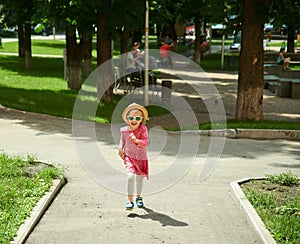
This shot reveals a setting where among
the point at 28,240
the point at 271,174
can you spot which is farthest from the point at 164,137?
the point at 28,240

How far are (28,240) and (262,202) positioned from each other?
3.04 metres

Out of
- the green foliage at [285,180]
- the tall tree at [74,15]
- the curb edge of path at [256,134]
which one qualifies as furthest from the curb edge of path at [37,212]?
the tall tree at [74,15]

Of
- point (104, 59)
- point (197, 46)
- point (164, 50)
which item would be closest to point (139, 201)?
point (104, 59)

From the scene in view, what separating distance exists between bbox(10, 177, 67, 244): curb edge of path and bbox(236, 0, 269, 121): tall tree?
7.20 meters

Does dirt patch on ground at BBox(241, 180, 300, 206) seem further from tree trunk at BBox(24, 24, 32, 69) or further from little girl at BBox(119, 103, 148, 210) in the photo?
tree trunk at BBox(24, 24, 32, 69)

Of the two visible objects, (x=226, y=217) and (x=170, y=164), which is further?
(x=170, y=164)

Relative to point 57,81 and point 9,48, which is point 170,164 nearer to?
point 57,81

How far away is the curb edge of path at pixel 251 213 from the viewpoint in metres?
6.91

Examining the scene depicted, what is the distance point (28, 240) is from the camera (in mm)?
6855

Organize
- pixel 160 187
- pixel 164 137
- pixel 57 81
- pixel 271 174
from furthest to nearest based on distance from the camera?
pixel 57 81 → pixel 164 137 → pixel 271 174 → pixel 160 187

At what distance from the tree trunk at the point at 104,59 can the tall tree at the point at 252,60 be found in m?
4.62

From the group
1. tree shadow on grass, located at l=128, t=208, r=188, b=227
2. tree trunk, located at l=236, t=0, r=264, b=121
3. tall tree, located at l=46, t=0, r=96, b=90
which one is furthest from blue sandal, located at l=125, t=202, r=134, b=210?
tall tree, located at l=46, t=0, r=96, b=90

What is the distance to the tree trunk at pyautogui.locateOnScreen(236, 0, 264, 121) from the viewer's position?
1532cm

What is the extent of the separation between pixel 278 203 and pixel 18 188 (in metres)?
3.34
